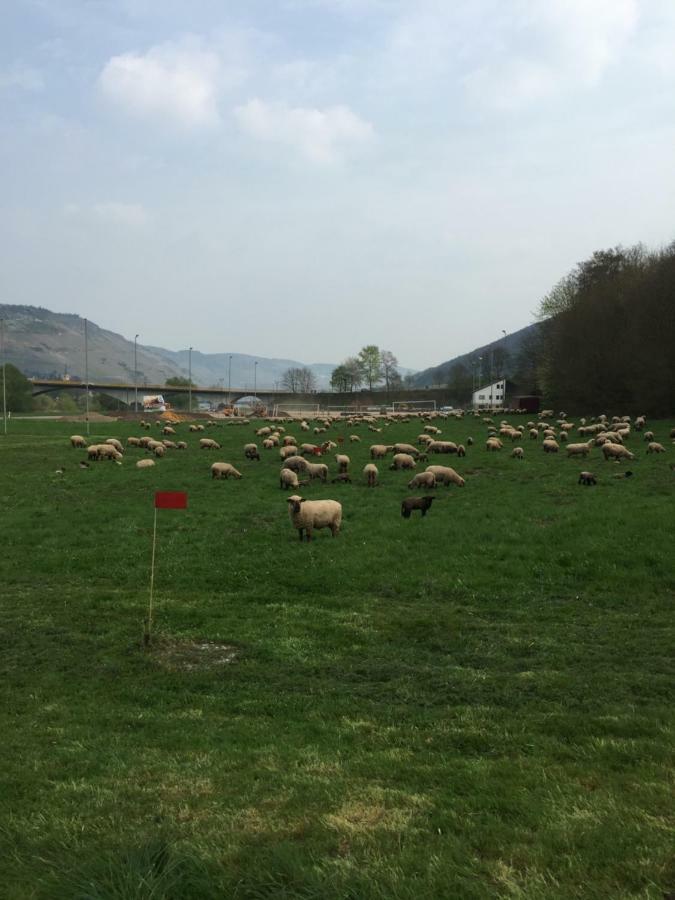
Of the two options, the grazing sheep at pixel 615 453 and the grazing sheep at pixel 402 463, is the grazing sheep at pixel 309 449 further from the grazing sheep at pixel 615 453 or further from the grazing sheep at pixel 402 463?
the grazing sheep at pixel 615 453

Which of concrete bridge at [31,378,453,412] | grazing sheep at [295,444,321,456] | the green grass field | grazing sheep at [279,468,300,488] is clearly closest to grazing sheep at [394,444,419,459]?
grazing sheep at [295,444,321,456]

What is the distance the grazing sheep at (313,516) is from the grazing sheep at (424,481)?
694cm

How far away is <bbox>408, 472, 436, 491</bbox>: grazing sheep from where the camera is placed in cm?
2400

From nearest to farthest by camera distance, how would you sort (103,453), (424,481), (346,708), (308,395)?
(346,708)
(424,481)
(103,453)
(308,395)

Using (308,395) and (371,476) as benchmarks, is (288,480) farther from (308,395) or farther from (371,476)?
(308,395)

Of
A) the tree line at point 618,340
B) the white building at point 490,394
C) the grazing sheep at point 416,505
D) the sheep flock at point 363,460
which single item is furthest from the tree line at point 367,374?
the grazing sheep at point 416,505

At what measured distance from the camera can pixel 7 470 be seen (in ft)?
104

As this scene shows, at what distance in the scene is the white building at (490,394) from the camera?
130875mm

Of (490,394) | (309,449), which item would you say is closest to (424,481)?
(309,449)

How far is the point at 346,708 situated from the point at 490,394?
135 meters

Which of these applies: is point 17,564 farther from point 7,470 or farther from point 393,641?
point 7,470

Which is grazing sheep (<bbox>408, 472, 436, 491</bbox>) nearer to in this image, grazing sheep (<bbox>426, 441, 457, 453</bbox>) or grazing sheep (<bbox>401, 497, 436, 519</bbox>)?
grazing sheep (<bbox>401, 497, 436, 519</bbox>)

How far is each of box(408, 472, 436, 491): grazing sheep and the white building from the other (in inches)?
4196

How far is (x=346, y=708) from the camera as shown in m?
7.64
